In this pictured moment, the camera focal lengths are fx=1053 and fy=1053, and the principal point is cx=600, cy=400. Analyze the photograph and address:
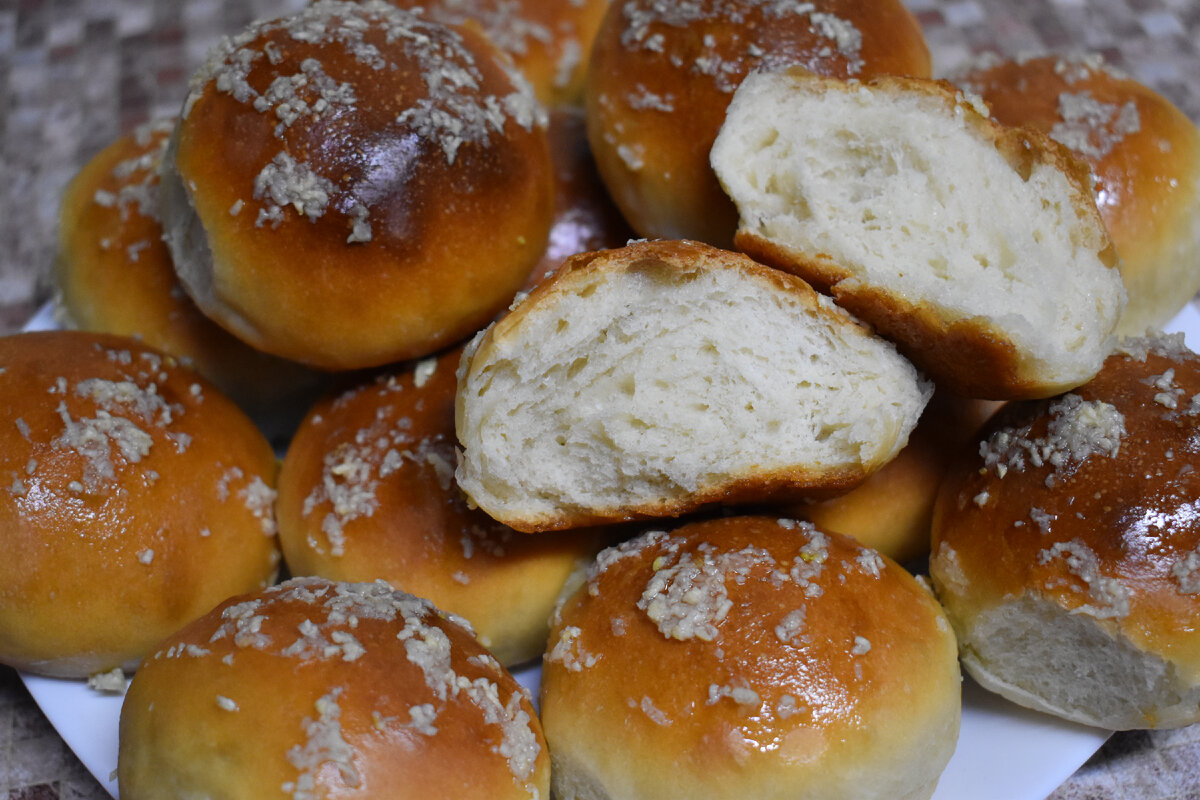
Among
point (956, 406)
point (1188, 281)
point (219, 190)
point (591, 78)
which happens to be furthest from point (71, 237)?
point (1188, 281)

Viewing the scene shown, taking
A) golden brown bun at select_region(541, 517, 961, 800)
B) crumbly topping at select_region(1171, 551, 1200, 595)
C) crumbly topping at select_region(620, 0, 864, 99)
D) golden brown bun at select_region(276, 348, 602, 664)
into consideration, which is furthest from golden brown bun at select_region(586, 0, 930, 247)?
crumbly topping at select_region(1171, 551, 1200, 595)

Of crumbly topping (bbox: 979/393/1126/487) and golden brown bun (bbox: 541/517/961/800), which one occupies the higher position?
crumbly topping (bbox: 979/393/1126/487)

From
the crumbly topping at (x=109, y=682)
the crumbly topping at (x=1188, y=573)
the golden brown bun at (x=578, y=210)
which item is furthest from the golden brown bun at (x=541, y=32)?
the crumbly topping at (x=1188, y=573)

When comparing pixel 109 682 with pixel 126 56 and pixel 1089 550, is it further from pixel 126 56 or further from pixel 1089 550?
pixel 126 56

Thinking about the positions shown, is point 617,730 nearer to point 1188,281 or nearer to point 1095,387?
point 1095,387

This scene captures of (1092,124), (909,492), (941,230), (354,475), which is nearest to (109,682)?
(354,475)

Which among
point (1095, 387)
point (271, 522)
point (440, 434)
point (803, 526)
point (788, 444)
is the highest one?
point (1095, 387)

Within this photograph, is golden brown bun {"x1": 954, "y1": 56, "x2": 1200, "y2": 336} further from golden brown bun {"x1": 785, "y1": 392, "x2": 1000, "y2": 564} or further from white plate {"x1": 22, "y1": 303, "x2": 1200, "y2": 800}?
white plate {"x1": 22, "y1": 303, "x2": 1200, "y2": 800}
